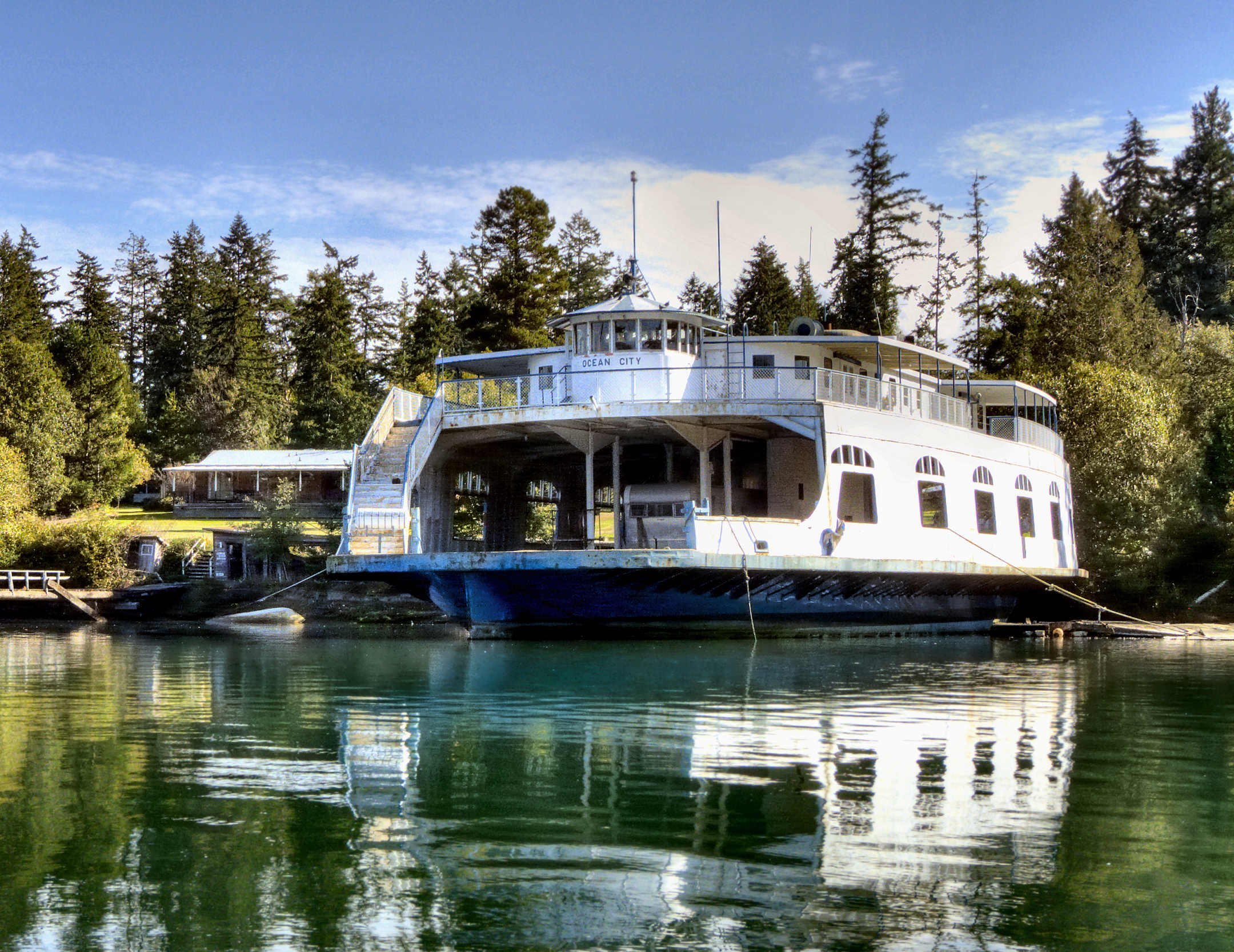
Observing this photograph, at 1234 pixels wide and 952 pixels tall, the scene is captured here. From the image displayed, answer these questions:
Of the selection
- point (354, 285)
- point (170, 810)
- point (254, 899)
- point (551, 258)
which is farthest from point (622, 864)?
point (354, 285)

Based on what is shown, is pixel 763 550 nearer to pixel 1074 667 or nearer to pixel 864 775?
pixel 1074 667

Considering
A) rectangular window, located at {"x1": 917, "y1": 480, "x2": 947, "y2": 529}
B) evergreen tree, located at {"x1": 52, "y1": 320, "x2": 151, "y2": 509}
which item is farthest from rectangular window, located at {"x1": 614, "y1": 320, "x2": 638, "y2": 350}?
evergreen tree, located at {"x1": 52, "y1": 320, "x2": 151, "y2": 509}

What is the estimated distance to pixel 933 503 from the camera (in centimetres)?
3316

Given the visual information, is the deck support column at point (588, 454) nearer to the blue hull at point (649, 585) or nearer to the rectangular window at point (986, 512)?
the blue hull at point (649, 585)

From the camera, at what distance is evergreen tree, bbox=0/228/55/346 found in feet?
220

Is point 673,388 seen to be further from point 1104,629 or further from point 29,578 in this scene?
point 29,578

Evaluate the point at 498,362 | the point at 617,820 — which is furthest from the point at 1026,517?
the point at 617,820

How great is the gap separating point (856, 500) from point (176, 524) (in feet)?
132

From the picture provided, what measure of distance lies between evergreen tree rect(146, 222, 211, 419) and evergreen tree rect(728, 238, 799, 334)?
32.0 m

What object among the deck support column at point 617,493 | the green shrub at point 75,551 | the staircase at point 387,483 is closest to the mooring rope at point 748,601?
the deck support column at point 617,493

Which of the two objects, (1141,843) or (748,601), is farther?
(748,601)

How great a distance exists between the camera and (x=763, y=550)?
23.7 m

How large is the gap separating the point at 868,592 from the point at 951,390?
9.82m

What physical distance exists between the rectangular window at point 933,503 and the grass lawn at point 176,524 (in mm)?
26043
